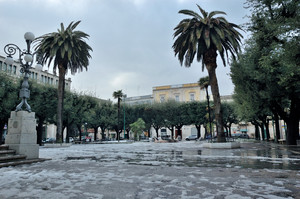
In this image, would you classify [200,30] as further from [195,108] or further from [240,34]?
[195,108]

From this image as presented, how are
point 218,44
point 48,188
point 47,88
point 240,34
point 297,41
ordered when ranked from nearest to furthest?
point 48,188 < point 297,41 < point 218,44 < point 240,34 < point 47,88

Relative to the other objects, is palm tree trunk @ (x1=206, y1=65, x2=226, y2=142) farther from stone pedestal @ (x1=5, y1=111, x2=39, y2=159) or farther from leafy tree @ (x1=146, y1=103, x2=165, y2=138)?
leafy tree @ (x1=146, y1=103, x2=165, y2=138)

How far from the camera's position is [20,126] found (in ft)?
27.8

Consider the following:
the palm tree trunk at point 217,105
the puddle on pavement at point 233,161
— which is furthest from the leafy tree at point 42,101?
the puddle on pavement at point 233,161

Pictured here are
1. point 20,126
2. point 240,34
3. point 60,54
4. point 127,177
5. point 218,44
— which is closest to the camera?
point 127,177

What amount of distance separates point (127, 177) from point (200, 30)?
1491cm

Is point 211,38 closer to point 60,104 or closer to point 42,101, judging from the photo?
point 60,104

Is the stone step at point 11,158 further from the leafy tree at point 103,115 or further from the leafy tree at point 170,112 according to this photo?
the leafy tree at point 170,112

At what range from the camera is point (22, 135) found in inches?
329

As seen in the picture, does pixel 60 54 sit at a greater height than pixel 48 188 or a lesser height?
greater

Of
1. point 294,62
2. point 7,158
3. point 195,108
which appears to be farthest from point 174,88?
point 7,158

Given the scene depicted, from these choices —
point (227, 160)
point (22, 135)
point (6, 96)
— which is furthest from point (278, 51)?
point (6, 96)

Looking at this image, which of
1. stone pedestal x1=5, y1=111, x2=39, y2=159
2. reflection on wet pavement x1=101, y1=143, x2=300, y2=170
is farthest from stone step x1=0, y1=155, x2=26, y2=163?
reflection on wet pavement x1=101, y1=143, x2=300, y2=170

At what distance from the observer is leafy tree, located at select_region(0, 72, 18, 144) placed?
22.7 meters
